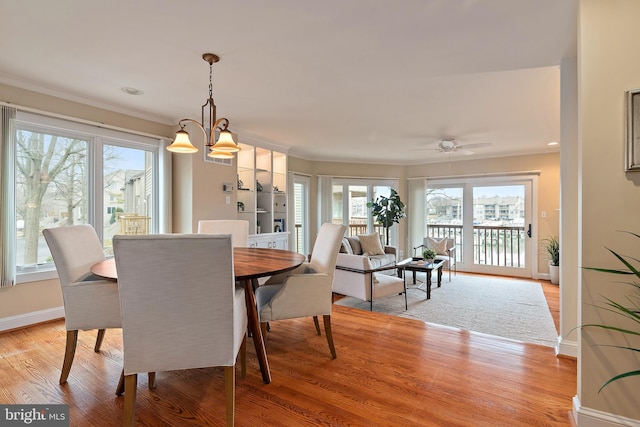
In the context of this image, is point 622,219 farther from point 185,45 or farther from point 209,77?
point 209,77

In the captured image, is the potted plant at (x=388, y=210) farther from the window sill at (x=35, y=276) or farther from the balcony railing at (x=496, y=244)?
the window sill at (x=35, y=276)

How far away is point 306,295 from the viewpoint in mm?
2342

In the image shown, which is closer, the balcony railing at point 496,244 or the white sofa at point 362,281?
the white sofa at point 362,281

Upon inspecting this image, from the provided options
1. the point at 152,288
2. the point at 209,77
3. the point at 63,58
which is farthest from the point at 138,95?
the point at 152,288

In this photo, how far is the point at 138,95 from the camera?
10.8 ft

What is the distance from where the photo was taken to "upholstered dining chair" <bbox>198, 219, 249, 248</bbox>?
3387 millimetres

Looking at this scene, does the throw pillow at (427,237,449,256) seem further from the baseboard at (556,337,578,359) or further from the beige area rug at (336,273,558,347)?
the baseboard at (556,337,578,359)

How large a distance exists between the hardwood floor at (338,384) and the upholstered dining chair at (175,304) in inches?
15.2

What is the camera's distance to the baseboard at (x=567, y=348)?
2379 mm

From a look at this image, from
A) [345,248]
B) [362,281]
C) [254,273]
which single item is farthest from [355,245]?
[254,273]

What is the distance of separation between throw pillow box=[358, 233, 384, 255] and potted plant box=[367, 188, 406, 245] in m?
0.76

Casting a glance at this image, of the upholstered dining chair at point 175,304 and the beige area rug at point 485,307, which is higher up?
the upholstered dining chair at point 175,304

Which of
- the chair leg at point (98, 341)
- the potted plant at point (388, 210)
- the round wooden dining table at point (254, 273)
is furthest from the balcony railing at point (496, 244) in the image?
the chair leg at point (98, 341)

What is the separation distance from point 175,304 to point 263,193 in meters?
3.87
